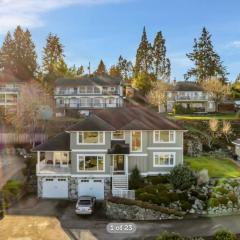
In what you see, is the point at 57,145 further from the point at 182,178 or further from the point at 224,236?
the point at 224,236

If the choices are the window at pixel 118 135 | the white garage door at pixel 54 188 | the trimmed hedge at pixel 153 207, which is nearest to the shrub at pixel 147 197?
the trimmed hedge at pixel 153 207

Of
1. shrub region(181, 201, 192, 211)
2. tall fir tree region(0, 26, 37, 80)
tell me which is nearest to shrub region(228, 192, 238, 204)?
shrub region(181, 201, 192, 211)

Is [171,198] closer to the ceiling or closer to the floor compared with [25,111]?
closer to the floor

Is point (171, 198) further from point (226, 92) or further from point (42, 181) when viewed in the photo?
point (226, 92)

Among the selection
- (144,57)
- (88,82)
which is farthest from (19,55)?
(144,57)

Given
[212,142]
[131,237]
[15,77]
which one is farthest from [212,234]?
[15,77]
